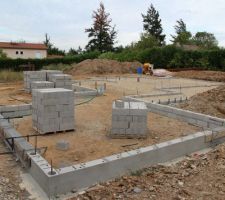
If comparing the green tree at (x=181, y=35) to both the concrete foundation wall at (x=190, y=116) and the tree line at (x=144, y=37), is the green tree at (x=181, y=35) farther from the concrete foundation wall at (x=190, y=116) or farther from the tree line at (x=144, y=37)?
the concrete foundation wall at (x=190, y=116)

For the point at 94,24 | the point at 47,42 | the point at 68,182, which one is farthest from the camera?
the point at 47,42

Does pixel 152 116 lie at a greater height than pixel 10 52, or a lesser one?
lesser

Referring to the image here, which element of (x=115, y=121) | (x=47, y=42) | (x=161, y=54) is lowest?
(x=115, y=121)

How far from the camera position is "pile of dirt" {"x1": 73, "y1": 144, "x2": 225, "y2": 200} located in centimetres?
377

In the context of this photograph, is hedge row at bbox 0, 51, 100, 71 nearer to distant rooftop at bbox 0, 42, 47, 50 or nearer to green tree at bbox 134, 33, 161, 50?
green tree at bbox 134, 33, 161, 50

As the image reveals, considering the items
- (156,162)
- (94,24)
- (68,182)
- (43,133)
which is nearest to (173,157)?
(156,162)

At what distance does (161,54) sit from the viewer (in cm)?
2577

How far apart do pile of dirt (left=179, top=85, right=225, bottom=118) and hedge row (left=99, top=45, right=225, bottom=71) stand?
15944 millimetres

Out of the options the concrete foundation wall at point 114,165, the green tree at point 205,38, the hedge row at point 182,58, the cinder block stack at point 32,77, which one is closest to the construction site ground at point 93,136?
the concrete foundation wall at point 114,165

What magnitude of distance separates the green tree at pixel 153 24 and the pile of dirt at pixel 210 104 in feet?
129

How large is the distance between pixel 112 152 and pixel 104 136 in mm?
947

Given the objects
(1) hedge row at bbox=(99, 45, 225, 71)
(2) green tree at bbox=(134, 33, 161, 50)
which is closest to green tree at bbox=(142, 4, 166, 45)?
(2) green tree at bbox=(134, 33, 161, 50)

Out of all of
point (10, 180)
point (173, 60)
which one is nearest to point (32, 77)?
point (10, 180)

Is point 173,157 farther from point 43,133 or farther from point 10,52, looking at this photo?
point 10,52
